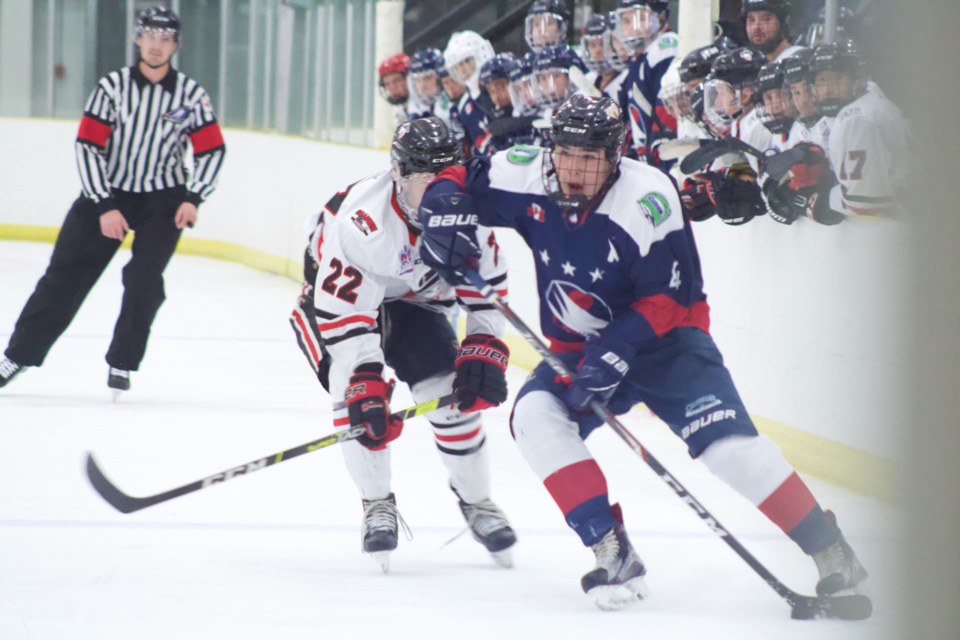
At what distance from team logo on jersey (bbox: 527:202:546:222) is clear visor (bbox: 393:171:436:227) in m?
0.22

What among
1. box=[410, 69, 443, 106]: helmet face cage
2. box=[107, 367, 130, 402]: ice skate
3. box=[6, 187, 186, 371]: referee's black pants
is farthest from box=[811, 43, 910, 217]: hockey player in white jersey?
box=[410, 69, 443, 106]: helmet face cage

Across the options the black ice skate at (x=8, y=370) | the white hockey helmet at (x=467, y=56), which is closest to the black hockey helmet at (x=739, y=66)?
the white hockey helmet at (x=467, y=56)

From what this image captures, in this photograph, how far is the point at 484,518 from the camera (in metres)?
2.67

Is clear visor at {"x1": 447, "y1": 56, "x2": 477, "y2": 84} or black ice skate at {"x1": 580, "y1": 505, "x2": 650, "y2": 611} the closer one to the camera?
black ice skate at {"x1": 580, "y1": 505, "x2": 650, "y2": 611}

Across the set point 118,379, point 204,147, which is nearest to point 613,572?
point 118,379

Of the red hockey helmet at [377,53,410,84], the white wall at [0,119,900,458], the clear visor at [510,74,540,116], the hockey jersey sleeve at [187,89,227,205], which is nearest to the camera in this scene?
the white wall at [0,119,900,458]

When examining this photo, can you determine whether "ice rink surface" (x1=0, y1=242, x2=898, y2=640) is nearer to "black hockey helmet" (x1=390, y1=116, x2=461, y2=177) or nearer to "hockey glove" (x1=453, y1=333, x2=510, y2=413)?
"hockey glove" (x1=453, y1=333, x2=510, y2=413)

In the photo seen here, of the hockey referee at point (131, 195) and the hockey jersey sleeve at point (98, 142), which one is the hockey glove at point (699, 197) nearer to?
the hockey referee at point (131, 195)

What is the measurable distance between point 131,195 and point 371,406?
→ 2294 millimetres

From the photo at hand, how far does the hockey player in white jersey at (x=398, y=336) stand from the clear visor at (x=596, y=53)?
96.9 inches

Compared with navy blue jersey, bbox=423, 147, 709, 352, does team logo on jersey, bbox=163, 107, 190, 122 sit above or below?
above

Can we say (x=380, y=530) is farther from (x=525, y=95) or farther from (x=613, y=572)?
(x=525, y=95)

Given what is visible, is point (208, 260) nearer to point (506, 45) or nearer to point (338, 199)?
point (506, 45)

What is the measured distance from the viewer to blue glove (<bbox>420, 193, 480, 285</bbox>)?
235cm
